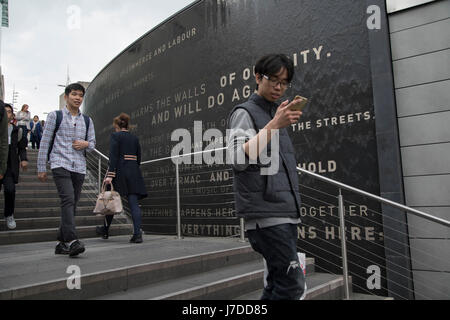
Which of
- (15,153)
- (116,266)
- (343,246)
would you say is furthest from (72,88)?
(343,246)

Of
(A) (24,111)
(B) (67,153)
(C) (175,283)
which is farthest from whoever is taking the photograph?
(A) (24,111)

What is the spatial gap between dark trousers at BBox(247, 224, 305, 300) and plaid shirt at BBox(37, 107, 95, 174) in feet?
7.70

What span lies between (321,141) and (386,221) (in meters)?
1.14

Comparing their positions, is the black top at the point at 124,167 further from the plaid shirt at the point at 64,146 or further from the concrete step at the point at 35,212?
the concrete step at the point at 35,212

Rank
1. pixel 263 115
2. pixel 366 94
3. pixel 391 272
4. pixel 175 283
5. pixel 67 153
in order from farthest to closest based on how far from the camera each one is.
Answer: pixel 366 94 → pixel 391 272 → pixel 67 153 → pixel 175 283 → pixel 263 115

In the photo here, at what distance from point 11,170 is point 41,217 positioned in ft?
2.91

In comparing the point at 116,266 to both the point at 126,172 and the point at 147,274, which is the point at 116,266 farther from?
the point at 126,172

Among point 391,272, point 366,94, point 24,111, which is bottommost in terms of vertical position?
point 391,272

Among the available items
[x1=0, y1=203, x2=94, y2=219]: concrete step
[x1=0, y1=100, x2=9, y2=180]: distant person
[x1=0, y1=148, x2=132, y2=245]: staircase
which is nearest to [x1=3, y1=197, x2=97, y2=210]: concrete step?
[x1=0, y1=148, x2=132, y2=245]: staircase

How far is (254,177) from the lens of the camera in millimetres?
1559

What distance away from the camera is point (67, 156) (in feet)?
10.9

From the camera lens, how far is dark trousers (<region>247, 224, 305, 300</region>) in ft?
5.03
